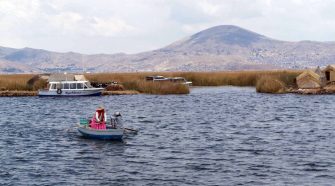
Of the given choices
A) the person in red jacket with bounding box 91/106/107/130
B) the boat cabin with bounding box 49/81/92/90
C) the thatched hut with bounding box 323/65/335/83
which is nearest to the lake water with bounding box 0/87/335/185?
the person in red jacket with bounding box 91/106/107/130

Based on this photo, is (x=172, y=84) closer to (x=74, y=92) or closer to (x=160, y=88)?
(x=160, y=88)

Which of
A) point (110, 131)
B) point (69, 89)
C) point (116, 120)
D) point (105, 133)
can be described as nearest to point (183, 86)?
point (69, 89)

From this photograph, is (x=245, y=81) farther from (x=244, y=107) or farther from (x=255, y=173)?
(x=255, y=173)

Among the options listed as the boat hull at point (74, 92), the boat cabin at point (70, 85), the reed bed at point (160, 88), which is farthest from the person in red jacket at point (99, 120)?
the boat cabin at point (70, 85)

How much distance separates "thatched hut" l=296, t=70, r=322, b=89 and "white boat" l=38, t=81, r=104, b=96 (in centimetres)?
3372

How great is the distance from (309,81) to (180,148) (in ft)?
192

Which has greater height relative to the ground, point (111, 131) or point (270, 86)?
point (270, 86)

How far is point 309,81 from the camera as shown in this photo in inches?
3787

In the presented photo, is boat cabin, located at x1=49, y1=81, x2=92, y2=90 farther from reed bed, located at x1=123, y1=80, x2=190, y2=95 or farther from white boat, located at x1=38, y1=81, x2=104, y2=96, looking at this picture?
reed bed, located at x1=123, y1=80, x2=190, y2=95

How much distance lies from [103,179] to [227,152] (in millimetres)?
11204

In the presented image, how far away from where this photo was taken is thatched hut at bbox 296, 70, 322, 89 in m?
94.1

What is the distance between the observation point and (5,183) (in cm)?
3184

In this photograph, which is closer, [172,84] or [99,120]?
[99,120]

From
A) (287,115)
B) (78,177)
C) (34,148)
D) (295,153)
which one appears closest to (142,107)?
(287,115)
